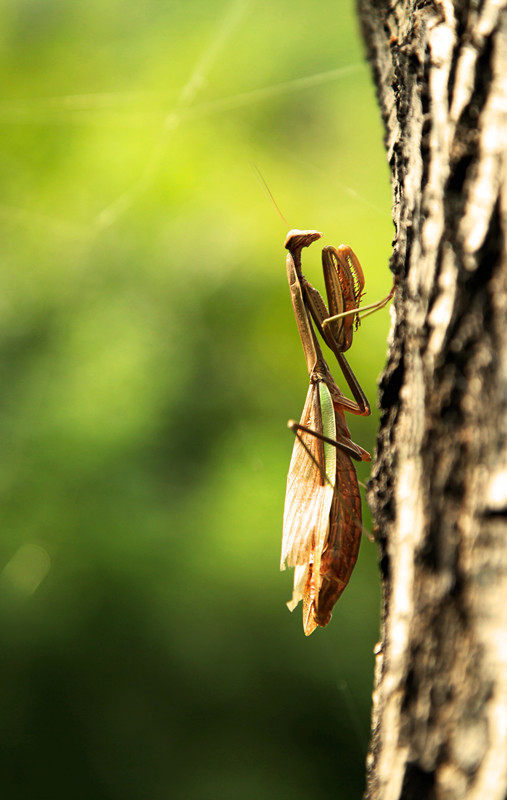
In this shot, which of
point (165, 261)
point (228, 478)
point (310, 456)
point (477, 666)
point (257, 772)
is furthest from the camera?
point (165, 261)

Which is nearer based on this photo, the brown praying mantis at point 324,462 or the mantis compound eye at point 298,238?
the brown praying mantis at point 324,462

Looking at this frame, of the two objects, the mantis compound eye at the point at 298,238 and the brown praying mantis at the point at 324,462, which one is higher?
the mantis compound eye at the point at 298,238

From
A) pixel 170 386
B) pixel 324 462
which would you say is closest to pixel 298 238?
pixel 324 462

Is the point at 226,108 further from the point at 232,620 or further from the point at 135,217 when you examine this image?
the point at 232,620

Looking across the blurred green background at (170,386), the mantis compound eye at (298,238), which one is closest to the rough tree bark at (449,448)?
the mantis compound eye at (298,238)

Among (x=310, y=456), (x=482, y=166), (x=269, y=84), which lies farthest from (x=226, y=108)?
(x=482, y=166)

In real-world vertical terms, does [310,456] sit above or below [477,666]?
above

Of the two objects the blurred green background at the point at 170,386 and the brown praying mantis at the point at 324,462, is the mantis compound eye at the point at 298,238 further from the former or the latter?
the blurred green background at the point at 170,386
